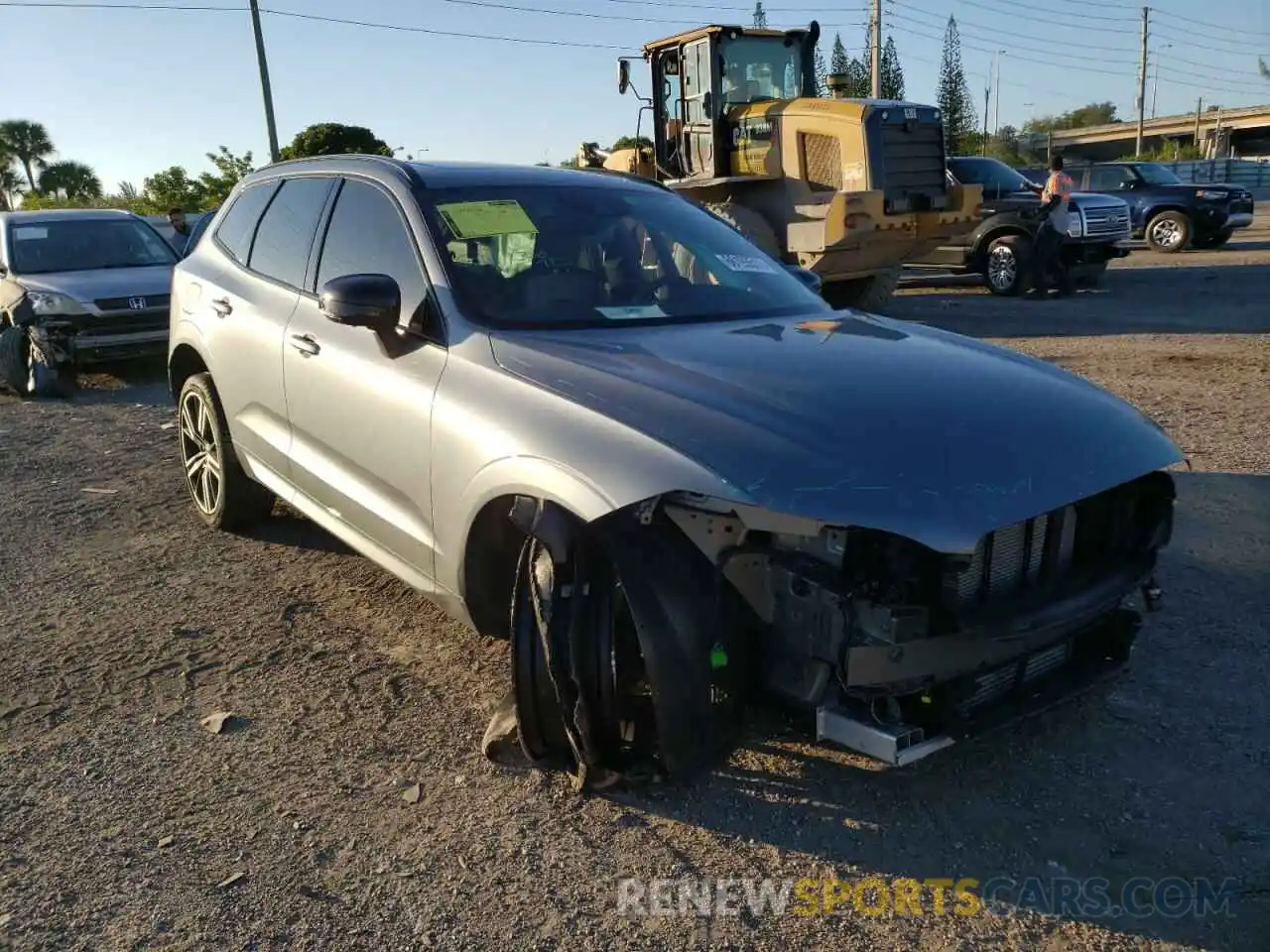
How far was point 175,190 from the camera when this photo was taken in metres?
33.7

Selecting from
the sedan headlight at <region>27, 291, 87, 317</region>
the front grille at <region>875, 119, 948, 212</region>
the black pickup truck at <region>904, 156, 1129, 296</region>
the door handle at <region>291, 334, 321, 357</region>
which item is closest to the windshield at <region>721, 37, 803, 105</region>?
the front grille at <region>875, 119, 948, 212</region>

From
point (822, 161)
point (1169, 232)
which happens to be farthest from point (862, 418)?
point (1169, 232)

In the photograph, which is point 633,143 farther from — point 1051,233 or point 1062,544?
point 1062,544

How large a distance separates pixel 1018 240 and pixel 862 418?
13107mm

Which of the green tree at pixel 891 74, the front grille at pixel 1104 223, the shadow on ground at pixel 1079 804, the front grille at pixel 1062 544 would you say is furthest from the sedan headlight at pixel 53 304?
the green tree at pixel 891 74

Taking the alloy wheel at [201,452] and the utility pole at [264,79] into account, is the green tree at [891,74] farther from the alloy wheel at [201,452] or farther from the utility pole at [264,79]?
the alloy wheel at [201,452]

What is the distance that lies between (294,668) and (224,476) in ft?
5.21

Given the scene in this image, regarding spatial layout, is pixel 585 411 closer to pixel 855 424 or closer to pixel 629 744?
pixel 855 424

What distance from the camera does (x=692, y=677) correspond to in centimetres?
273

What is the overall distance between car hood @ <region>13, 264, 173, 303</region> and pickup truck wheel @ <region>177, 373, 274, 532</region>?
4760 mm

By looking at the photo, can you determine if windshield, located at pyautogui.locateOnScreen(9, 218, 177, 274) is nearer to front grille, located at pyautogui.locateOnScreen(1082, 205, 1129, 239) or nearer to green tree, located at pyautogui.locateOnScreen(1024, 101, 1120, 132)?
front grille, located at pyautogui.locateOnScreen(1082, 205, 1129, 239)

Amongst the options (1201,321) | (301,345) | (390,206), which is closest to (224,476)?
(301,345)

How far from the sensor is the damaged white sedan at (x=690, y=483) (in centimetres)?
261

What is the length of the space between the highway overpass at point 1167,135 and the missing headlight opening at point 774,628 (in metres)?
87.8
